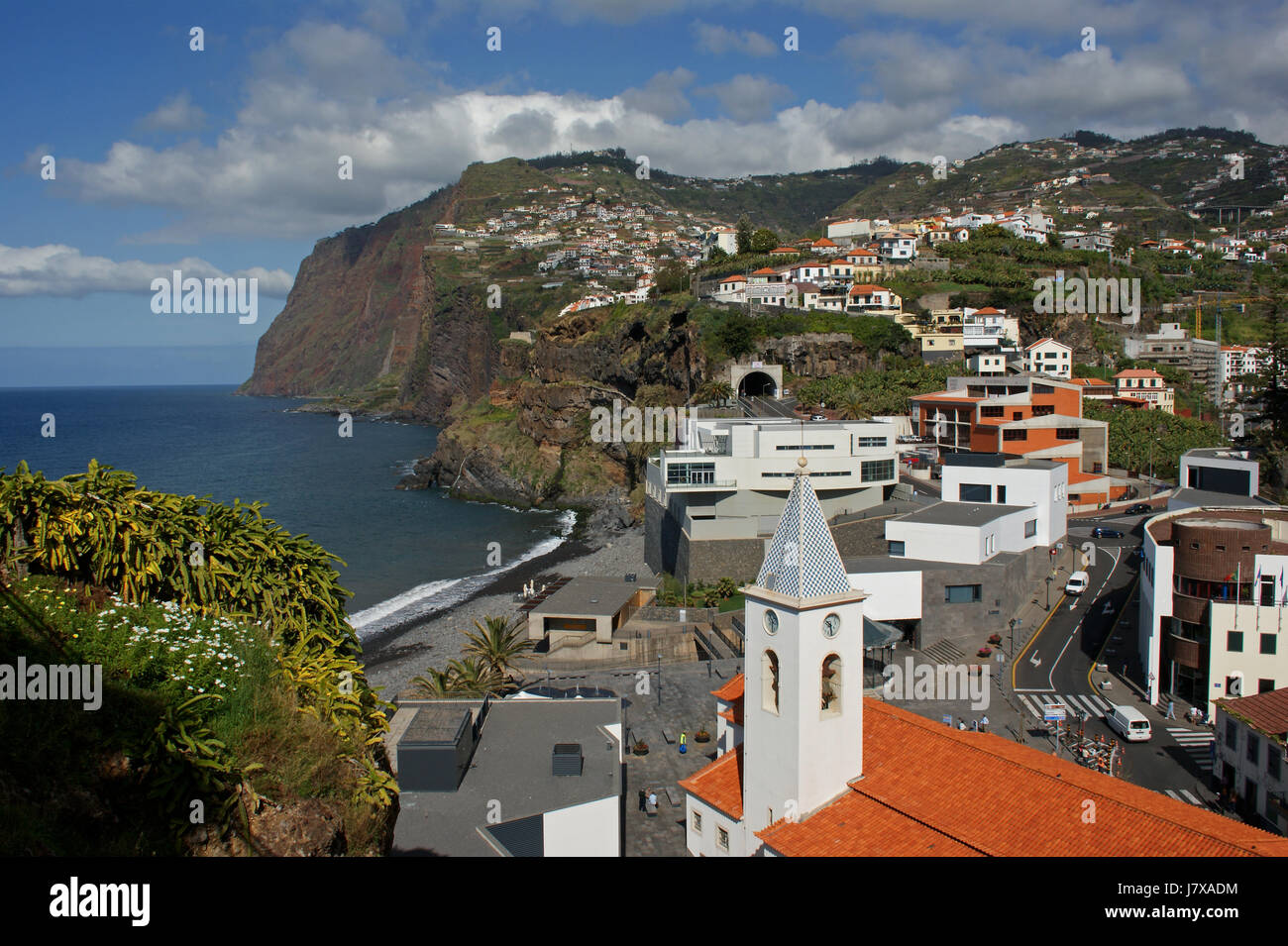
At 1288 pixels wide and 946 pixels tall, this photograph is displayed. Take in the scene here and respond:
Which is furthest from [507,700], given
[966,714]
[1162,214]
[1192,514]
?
[1162,214]

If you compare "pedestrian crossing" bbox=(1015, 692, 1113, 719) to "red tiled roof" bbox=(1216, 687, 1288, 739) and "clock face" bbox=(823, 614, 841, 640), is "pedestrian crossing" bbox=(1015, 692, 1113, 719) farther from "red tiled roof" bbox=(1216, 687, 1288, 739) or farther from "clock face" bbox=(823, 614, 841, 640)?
"clock face" bbox=(823, 614, 841, 640)

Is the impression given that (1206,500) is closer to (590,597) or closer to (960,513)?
(960,513)

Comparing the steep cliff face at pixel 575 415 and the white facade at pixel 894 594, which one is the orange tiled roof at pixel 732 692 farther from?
the steep cliff face at pixel 575 415

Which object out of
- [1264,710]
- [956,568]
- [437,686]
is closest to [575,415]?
[956,568]
